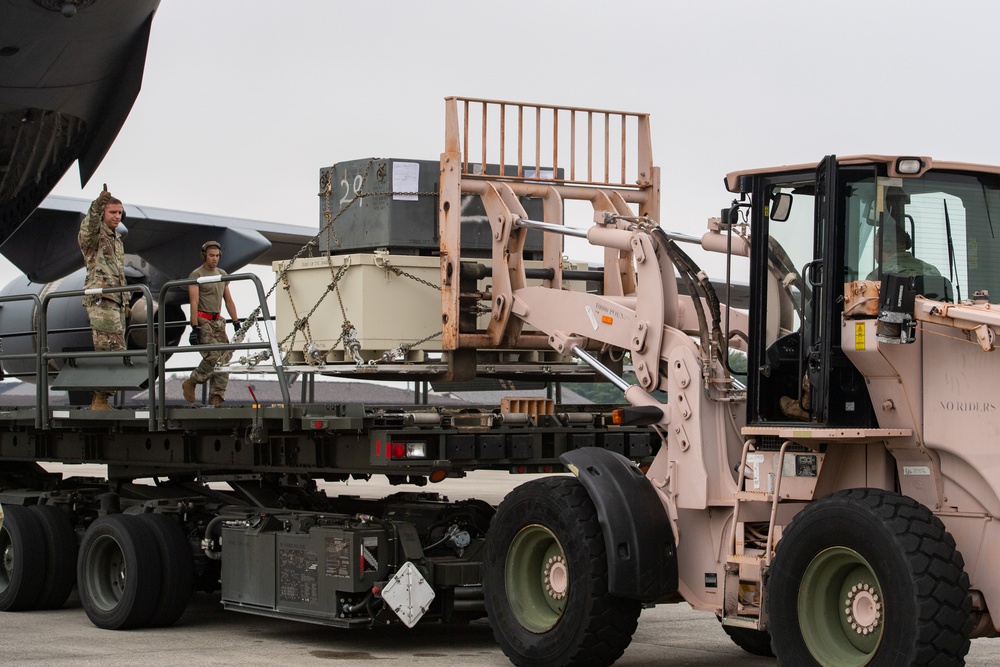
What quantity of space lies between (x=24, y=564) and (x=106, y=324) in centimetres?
185

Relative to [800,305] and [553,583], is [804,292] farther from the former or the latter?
[553,583]

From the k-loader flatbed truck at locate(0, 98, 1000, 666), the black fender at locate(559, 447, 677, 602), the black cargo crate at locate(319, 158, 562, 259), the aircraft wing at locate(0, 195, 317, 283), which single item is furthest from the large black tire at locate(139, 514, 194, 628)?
the aircraft wing at locate(0, 195, 317, 283)

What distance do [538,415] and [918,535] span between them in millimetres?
3456

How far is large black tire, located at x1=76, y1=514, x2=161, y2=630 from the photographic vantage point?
907 cm

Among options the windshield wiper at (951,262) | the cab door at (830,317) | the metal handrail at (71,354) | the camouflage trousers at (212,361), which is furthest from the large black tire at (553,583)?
the camouflage trousers at (212,361)

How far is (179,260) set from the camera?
782 inches

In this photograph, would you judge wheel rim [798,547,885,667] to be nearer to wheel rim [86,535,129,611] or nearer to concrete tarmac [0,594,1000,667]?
concrete tarmac [0,594,1000,667]

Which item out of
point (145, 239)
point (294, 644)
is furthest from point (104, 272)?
point (145, 239)

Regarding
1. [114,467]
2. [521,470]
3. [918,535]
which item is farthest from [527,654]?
[114,467]

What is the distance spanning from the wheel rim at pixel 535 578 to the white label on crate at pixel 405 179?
3.13 metres

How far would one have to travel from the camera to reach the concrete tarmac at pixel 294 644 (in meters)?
7.81

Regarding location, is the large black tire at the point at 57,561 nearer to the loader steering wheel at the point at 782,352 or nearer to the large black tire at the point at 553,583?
the large black tire at the point at 553,583

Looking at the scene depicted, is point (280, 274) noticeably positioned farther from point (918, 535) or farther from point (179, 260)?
point (179, 260)

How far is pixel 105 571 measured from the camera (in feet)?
31.7
